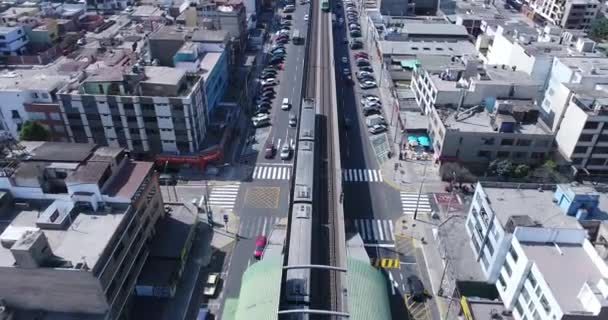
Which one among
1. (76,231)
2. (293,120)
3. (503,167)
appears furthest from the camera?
(293,120)

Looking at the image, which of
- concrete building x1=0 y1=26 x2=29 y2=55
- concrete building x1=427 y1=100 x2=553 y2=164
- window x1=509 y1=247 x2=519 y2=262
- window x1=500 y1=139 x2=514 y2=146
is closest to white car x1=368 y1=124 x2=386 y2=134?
concrete building x1=427 y1=100 x2=553 y2=164

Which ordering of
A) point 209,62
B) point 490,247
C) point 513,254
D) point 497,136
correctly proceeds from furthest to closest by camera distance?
point 209,62 → point 497,136 → point 490,247 → point 513,254

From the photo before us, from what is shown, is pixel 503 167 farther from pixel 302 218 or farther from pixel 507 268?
pixel 302 218

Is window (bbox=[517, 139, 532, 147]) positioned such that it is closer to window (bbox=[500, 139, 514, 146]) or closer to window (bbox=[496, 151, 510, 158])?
window (bbox=[500, 139, 514, 146])

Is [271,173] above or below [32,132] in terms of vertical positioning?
below

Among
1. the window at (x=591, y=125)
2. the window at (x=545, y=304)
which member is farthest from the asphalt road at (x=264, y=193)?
the window at (x=591, y=125)

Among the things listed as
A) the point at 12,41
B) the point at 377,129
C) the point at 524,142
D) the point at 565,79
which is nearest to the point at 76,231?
the point at 377,129

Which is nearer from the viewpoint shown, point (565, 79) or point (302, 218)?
point (302, 218)

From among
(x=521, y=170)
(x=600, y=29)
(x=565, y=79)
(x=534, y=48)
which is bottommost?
(x=521, y=170)
